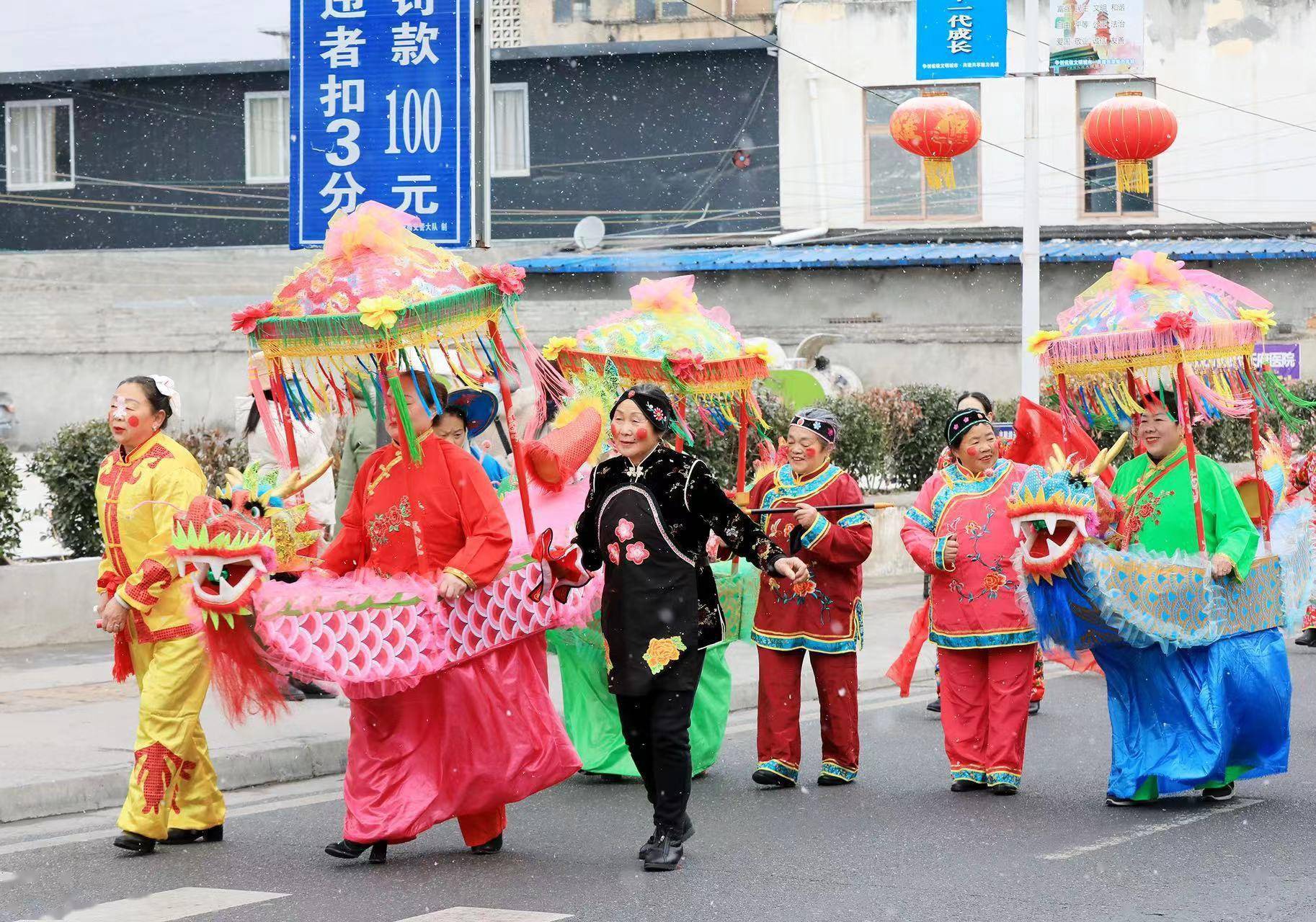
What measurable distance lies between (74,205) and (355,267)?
2468cm

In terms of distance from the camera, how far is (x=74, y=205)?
2916 cm

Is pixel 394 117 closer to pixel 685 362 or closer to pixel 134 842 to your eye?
pixel 685 362

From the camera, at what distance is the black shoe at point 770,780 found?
8.06 m

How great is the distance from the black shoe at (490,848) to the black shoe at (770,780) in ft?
5.80

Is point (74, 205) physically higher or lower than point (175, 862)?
higher

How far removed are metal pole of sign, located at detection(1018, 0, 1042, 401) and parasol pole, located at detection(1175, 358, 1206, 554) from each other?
7554 millimetres

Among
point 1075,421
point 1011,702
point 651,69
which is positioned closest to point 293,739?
point 1011,702

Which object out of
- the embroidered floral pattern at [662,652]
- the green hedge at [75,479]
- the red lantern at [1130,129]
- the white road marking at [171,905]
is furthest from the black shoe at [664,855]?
the red lantern at [1130,129]

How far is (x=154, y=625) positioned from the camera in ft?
21.8

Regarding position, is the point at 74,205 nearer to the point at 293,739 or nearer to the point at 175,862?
the point at 293,739

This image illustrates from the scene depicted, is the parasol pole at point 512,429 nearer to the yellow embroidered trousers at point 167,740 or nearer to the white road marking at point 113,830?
the yellow embroidered trousers at point 167,740

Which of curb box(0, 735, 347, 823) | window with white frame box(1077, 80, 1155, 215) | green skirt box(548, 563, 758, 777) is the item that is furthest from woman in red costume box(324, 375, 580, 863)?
window with white frame box(1077, 80, 1155, 215)

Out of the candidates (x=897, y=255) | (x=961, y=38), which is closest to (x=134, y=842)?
(x=961, y=38)

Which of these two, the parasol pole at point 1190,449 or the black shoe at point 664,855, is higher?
the parasol pole at point 1190,449
